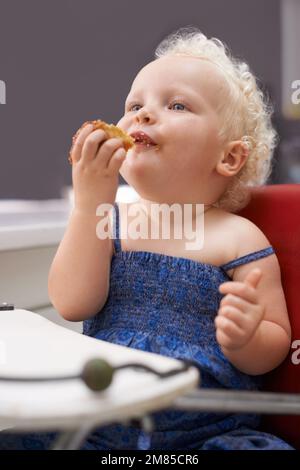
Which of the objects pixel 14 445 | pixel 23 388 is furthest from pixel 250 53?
pixel 23 388

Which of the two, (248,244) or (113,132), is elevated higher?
(113,132)

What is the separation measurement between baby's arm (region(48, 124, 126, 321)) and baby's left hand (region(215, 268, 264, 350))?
0.22 m

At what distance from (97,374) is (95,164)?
342 mm

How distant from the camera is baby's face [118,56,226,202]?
98 centimetres

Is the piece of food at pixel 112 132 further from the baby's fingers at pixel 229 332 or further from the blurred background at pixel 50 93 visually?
the blurred background at pixel 50 93

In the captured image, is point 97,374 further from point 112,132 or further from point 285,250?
point 285,250

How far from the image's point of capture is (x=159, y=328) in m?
0.97

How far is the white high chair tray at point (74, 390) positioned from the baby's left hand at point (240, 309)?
100 millimetres

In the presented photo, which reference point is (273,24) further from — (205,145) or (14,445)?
(14,445)

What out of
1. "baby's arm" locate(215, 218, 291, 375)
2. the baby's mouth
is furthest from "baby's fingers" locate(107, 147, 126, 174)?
"baby's arm" locate(215, 218, 291, 375)

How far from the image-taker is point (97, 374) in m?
0.60

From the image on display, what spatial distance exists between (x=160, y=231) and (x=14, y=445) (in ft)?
1.17

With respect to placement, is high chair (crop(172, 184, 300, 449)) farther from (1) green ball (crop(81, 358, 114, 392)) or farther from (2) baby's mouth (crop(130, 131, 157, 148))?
(1) green ball (crop(81, 358, 114, 392))

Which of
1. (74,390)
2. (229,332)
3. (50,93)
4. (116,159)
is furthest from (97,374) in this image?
(50,93)
